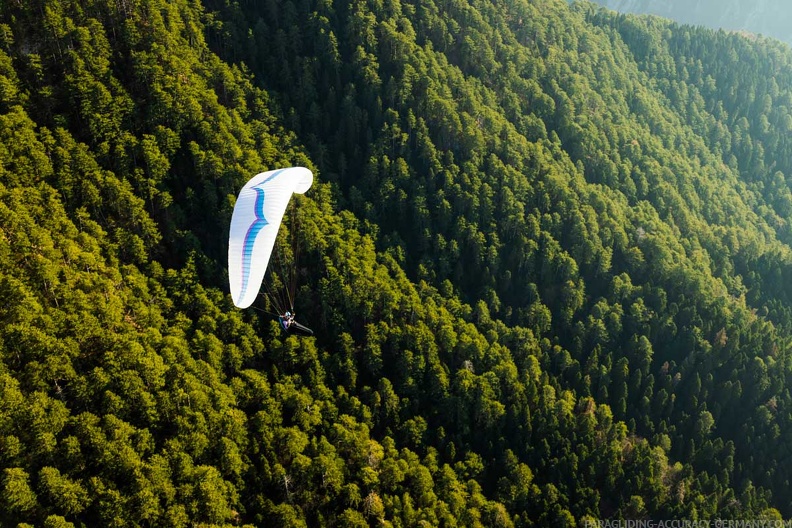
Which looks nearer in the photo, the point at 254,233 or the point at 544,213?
the point at 254,233

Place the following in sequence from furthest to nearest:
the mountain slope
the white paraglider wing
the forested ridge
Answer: the mountain slope
the forested ridge
the white paraglider wing

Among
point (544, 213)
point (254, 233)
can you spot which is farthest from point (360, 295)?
point (544, 213)

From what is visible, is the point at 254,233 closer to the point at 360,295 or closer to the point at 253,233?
the point at 253,233

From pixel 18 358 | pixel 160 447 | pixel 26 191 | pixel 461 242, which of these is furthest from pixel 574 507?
pixel 26 191

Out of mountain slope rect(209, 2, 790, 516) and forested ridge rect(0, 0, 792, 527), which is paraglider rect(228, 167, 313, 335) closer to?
forested ridge rect(0, 0, 792, 527)

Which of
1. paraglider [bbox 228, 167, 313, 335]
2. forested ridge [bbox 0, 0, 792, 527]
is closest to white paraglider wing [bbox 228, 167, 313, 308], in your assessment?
paraglider [bbox 228, 167, 313, 335]

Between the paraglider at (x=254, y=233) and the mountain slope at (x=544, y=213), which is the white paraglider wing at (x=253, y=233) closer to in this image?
the paraglider at (x=254, y=233)
